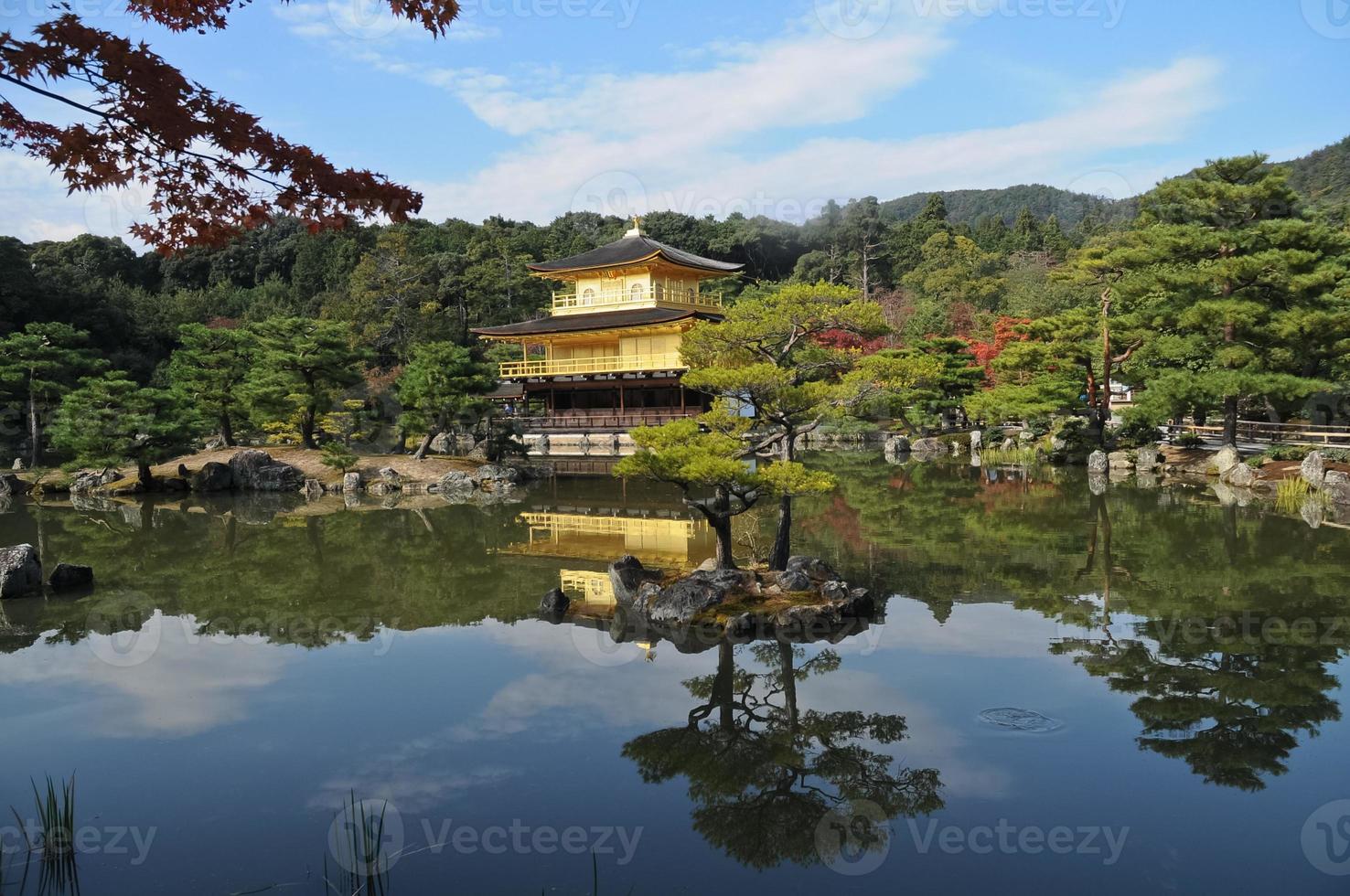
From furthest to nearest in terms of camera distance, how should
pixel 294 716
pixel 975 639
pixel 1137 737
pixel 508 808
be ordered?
pixel 975 639 → pixel 294 716 → pixel 1137 737 → pixel 508 808

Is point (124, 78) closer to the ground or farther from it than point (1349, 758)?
farther from it

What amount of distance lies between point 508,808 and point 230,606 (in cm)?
593

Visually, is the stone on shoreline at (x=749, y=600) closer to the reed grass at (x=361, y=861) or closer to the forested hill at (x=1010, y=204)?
the reed grass at (x=361, y=861)

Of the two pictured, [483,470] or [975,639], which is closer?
[975,639]

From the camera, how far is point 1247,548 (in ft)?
35.6

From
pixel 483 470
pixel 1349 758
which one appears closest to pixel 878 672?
pixel 1349 758

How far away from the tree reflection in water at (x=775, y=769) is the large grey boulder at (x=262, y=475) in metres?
16.3

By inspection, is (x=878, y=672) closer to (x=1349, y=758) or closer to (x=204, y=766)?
(x=1349, y=758)

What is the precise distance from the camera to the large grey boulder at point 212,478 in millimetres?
19594

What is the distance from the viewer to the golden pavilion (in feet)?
96.6
